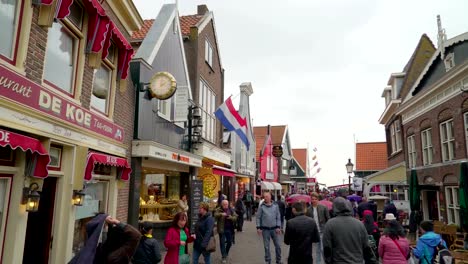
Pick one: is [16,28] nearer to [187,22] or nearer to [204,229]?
[204,229]

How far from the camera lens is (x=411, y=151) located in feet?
65.0

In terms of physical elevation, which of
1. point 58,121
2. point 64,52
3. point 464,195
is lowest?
point 464,195

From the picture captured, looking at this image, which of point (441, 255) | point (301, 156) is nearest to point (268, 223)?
point (441, 255)

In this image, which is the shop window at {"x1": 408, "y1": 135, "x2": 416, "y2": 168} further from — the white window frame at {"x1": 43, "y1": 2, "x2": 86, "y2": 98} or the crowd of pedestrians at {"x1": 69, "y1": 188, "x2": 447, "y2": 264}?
the white window frame at {"x1": 43, "y1": 2, "x2": 86, "y2": 98}

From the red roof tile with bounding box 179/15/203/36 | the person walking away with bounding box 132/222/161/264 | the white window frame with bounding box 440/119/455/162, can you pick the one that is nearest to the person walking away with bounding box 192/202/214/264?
the person walking away with bounding box 132/222/161/264

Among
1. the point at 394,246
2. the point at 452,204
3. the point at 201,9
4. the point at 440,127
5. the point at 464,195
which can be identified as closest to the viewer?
the point at 394,246

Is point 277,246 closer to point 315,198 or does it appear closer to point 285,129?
point 315,198

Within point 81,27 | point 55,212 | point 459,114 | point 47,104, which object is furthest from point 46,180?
point 459,114

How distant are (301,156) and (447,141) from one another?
136ft

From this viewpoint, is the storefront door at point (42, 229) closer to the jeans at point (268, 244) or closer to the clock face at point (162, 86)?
the clock face at point (162, 86)

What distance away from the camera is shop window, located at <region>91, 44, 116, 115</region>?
24.2ft

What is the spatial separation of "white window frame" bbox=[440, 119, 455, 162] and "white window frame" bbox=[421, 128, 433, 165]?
162cm

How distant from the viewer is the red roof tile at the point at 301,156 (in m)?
55.1

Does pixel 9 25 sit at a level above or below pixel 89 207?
above
